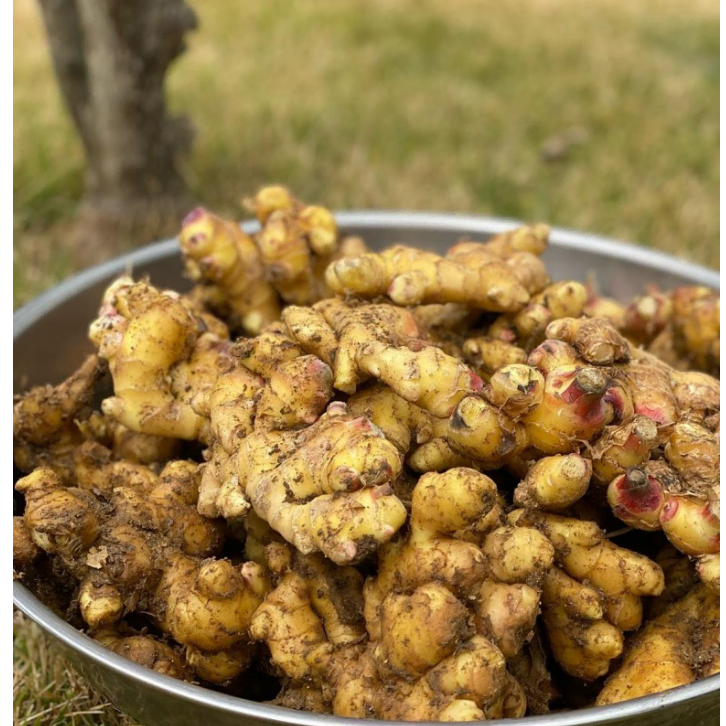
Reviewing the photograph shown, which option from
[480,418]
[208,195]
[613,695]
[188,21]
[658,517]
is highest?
[188,21]

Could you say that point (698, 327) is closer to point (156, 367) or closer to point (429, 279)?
point (429, 279)

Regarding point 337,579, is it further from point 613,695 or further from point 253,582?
point 613,695

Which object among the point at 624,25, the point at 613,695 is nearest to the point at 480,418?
the point at 613,695

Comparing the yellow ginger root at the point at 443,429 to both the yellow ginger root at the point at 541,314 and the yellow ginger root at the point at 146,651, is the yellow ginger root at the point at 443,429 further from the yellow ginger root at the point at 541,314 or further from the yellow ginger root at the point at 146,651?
the yellow ginger root at the point at 146,651

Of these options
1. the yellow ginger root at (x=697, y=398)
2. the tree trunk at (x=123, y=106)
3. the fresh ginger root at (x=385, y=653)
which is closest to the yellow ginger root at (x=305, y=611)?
the fresh ginger root at (x=385, y=653)

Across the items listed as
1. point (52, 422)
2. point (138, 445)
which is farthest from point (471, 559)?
point (52, 422)
